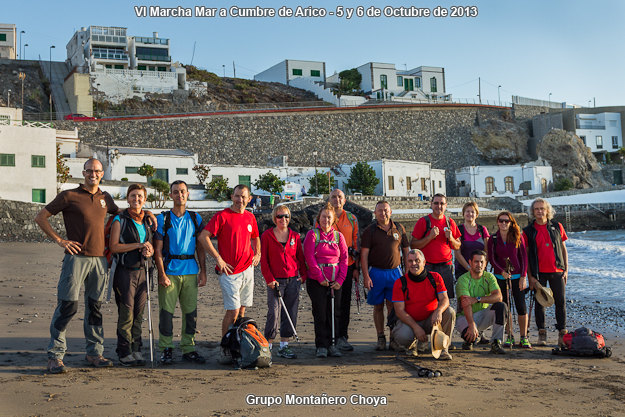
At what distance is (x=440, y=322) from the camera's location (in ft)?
19.4

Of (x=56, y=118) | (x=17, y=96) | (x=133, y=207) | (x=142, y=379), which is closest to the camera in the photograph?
(x=142, y=379)

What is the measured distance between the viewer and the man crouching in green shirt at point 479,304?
20.5 ft

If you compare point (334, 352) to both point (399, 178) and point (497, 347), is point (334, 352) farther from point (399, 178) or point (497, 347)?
point (399, 178)

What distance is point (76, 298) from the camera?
5.18 meters

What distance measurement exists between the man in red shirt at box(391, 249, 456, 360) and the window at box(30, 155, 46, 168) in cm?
2204

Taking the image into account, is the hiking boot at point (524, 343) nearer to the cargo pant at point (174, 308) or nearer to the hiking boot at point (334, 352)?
the hiking boot at point (334, 352)

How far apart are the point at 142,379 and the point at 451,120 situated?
181ft

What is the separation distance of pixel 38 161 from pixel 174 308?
70.0 feet

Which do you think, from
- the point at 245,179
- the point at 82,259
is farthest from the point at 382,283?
the point at 245,179

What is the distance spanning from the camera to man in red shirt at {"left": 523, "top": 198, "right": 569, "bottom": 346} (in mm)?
6594

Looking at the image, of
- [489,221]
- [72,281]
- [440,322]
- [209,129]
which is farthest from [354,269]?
[209,129]

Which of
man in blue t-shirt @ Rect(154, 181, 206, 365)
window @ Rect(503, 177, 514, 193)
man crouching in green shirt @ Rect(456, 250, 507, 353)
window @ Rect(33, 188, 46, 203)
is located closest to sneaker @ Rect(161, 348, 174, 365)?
man in blue t-shirt @ Rect(154, 181, 206, 365)

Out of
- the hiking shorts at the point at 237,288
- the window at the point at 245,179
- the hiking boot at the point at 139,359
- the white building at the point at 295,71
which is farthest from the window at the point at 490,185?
the hiking boot at the point at 139,359

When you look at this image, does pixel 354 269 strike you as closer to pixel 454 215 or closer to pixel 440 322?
pixel 440 322
